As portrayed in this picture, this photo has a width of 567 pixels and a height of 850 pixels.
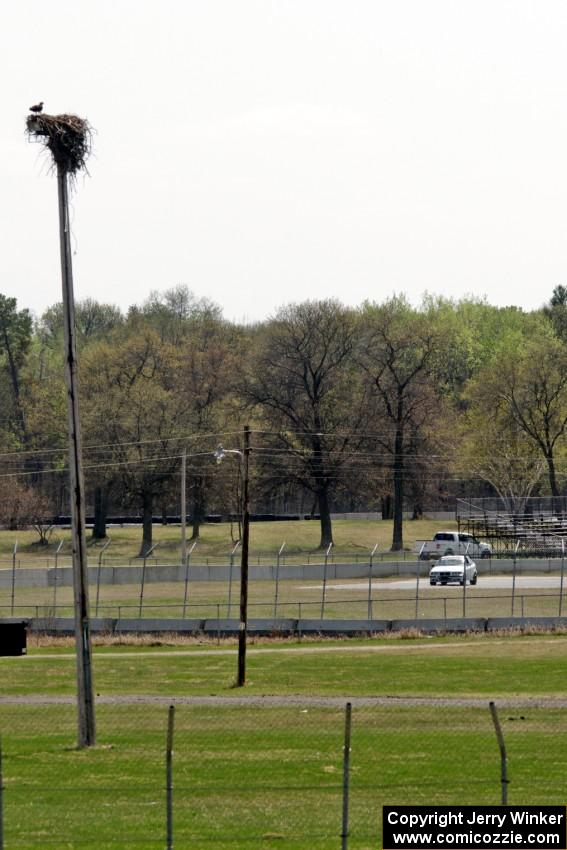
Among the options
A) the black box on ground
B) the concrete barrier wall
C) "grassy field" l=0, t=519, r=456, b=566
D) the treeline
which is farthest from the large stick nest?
the treeline

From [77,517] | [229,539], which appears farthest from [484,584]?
[77,517]

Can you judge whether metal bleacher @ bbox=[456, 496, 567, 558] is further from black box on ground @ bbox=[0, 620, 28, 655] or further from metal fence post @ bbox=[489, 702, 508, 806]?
metal fence post @ bbox=[489, 702, 508, 806]

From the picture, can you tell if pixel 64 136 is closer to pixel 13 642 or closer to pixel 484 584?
pixel 13 642

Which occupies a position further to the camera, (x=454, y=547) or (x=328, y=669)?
(x=454, y=547)

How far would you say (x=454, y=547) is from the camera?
262ft

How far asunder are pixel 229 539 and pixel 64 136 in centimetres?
7980

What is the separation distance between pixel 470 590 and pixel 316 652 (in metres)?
20.2

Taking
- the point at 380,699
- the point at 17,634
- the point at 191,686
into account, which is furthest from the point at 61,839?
the point at 17,634

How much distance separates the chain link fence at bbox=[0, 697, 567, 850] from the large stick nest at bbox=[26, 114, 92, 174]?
11.0 meters

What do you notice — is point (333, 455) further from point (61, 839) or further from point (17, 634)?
point (61, 839)

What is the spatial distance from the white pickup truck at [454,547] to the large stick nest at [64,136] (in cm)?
5543

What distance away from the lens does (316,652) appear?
47.5 metres

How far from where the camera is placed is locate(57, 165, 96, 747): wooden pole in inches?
1026

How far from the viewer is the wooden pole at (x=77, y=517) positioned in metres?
26.1
